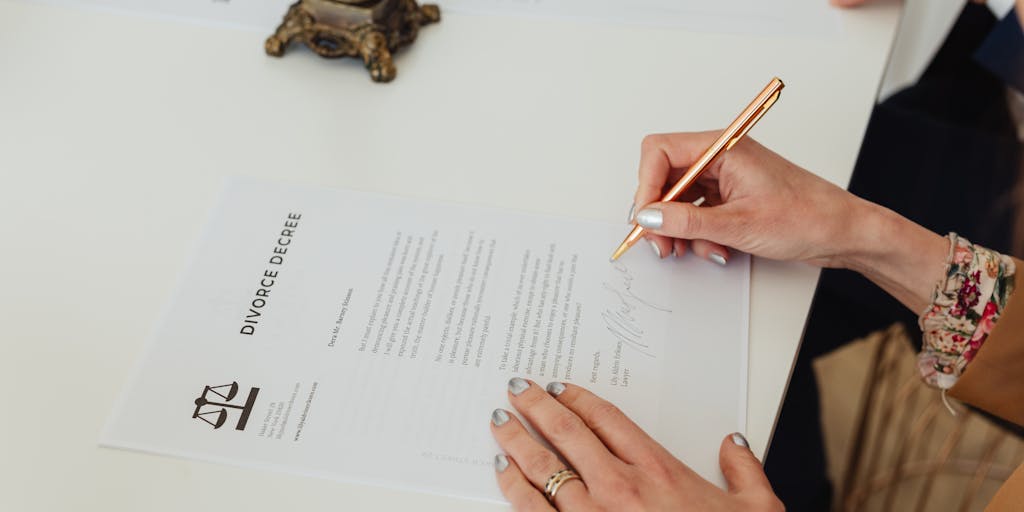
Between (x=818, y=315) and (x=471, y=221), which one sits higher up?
(x=471, y=221)

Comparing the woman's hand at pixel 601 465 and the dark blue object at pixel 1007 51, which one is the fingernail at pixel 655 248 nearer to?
the woman's hand at pixel 601 465

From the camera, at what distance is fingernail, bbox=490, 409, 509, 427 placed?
2.23 ft

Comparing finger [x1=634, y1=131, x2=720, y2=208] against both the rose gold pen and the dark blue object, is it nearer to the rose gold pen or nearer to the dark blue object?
the rose gold pen

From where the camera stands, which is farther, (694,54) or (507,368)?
(694,54)

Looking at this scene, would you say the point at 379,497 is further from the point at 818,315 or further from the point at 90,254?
the point at 818,315

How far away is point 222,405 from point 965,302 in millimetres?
685

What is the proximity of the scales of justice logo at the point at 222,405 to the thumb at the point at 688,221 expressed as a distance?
0.37 meters

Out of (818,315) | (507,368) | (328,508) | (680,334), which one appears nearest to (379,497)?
(328,508)

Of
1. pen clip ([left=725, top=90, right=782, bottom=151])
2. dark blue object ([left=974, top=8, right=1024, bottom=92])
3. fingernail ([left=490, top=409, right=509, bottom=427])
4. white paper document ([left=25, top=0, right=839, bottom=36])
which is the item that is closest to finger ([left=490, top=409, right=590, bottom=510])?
fingernail ([left=490, top=409, right=509, bottom=427])

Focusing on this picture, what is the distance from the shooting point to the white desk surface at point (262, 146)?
685 mm

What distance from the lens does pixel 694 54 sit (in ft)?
3.32

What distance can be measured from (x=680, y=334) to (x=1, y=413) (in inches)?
22.1
